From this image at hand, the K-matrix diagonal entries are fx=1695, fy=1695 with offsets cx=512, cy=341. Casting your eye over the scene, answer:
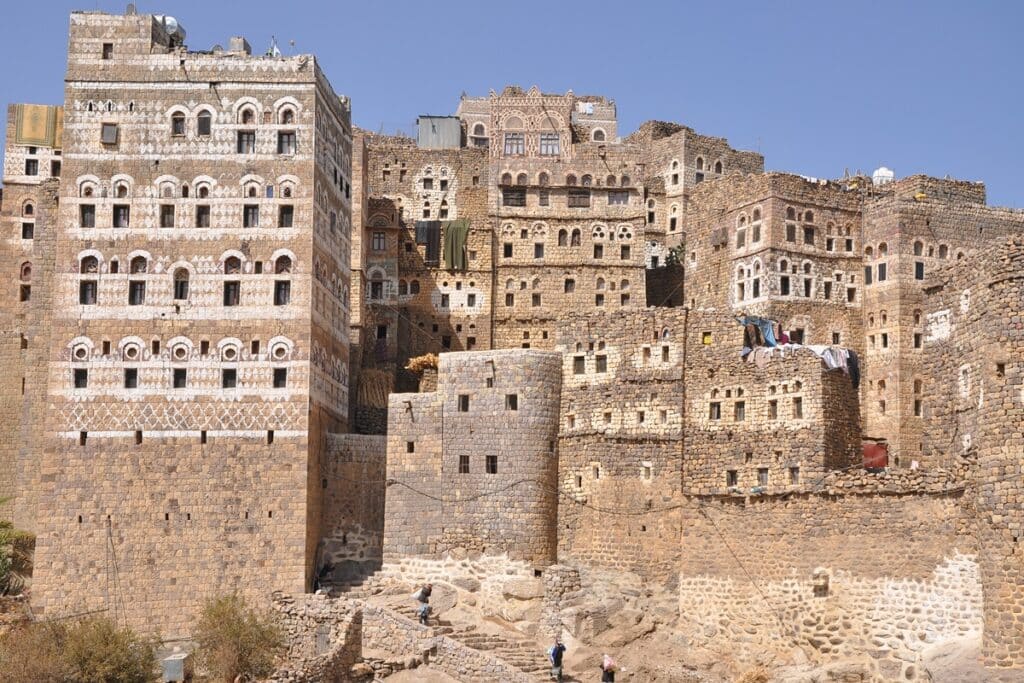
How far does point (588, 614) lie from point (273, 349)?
45.3 ft

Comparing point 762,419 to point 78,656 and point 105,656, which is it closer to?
point 105,656

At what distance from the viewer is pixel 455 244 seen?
77562 mm

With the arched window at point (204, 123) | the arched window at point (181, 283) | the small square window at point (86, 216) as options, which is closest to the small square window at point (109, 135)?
the small square window at point (86, 216)

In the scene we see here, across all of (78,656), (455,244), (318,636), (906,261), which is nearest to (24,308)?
(455,244)

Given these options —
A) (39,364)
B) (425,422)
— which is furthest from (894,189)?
(39,364)

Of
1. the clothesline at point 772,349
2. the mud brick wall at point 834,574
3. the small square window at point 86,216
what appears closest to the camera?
the mud brick wall at point 834,574

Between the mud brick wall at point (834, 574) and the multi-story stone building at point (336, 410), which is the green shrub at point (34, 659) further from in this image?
the mud brick wall at point (834, 574)

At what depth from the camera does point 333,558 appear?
57219 millimetres

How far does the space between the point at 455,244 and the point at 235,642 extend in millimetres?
30007

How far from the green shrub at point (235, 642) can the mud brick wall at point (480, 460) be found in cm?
541

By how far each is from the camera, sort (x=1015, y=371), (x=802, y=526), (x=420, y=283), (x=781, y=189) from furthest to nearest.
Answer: (x=420, y=283) → (x=781, y=189) → (x=802, y=526) → (x=1015, y=371)

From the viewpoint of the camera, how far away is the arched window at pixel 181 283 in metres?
57.1

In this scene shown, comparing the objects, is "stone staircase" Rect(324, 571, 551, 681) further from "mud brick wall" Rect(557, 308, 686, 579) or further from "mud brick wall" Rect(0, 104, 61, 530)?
"mud brick wall" Rect(0, 104, 61, 530)

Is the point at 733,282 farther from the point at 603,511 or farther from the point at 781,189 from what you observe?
the point at 603,511
